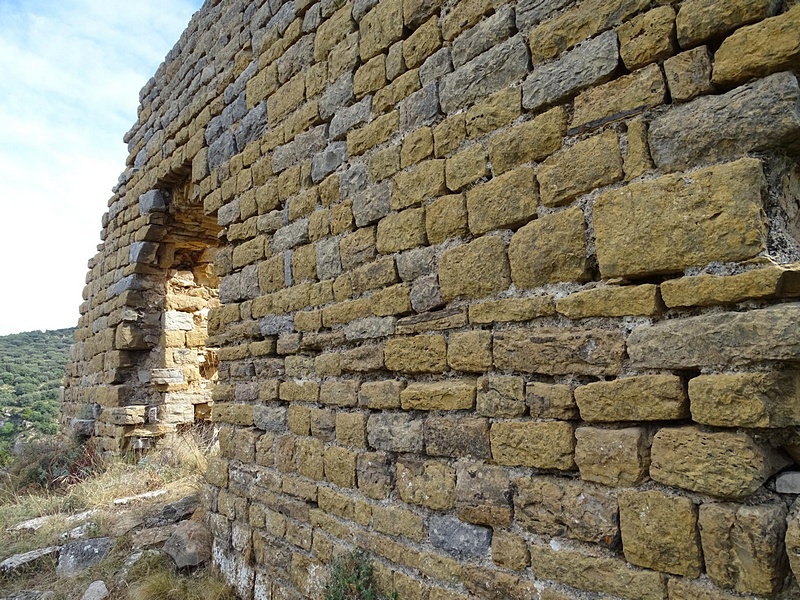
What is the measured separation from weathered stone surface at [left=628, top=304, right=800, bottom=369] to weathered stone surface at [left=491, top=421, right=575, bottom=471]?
0.36 metres

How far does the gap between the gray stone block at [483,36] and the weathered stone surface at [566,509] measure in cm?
165

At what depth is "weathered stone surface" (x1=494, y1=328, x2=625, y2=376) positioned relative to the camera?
1.69 meters

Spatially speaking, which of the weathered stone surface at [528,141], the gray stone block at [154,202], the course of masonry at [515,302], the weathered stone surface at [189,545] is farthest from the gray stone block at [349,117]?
the gray stone block at [154,202]

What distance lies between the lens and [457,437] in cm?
213

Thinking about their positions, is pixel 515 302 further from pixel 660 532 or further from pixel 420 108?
pixel 420 108

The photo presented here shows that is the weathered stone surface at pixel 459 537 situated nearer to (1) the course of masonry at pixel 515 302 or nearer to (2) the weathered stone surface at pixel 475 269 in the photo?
(1) the course of masonry at pixel 515 302

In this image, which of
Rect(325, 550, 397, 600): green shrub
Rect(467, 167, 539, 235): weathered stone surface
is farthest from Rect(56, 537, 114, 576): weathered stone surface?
Rect(467, 167, 539, 235): weathered stone surface

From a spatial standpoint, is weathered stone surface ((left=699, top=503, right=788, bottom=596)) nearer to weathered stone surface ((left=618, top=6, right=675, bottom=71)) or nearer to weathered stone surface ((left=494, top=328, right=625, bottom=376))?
weathered stone surface ((left=494, top=328, right=625, bottom=376))

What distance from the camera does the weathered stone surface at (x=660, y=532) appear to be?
148cm

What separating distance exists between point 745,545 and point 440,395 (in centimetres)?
111

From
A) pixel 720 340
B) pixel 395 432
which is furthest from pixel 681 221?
pixel 395 432

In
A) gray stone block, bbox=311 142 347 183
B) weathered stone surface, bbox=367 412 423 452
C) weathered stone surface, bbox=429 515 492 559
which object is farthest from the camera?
gray stone block, bbox=311 142 347 183

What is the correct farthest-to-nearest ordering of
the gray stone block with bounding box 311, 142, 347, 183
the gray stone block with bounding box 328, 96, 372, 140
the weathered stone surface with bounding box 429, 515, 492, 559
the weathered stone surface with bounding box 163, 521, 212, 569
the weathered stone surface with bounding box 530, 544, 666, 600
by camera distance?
the weathered stone surface with bounding box 163, 521, 212, 569, the gray stone block with bounding box 311, 142, 347, 183, the gray stone block with bounding box 328, 96, 372, 140, the weathered stone surface with bounding box 429, 515, 492, 559, the weathered stone surface with bounding box 530, 544, 666, 600

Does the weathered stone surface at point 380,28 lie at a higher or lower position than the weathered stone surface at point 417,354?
higher
